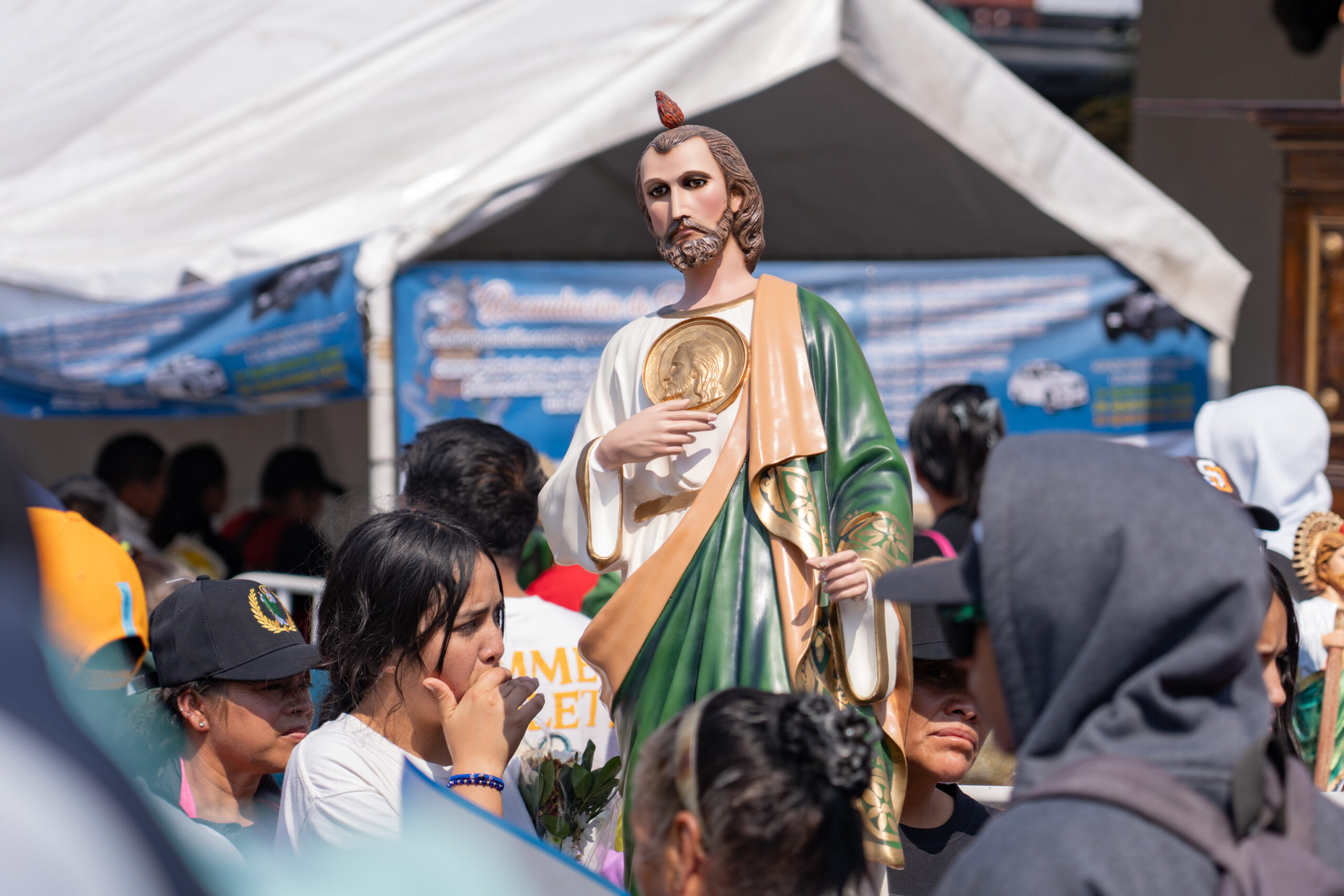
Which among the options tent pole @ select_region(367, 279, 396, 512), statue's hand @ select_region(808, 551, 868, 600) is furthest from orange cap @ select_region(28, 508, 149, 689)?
statue's hand @ select_region(808, 551, 868, 600)

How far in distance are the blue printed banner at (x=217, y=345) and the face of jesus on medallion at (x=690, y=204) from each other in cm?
272

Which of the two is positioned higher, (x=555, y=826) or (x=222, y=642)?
(x=222, y=642)

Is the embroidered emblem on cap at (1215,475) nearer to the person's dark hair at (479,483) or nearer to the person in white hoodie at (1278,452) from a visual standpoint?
the person in white hoodie at (1278,452)

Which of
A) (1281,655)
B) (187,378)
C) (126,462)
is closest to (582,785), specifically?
(1281,655)

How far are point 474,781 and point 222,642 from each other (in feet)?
2.22

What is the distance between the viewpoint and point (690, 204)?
2555 mm

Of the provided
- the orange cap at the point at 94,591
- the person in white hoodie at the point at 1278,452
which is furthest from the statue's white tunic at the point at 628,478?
the person in white hoodie at the point at 1278,452

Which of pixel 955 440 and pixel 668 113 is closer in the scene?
pixel 668 113

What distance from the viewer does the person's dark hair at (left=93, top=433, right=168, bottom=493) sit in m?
6.30

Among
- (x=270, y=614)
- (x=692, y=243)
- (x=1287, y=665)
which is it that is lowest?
(x=1287, y=665)

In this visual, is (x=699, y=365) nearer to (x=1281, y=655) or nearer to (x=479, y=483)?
(x=479, y=483)

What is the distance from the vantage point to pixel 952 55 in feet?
19.0

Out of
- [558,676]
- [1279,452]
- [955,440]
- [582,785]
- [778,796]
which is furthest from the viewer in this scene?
[955,440]

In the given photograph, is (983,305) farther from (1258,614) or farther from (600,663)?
(1258,614)
